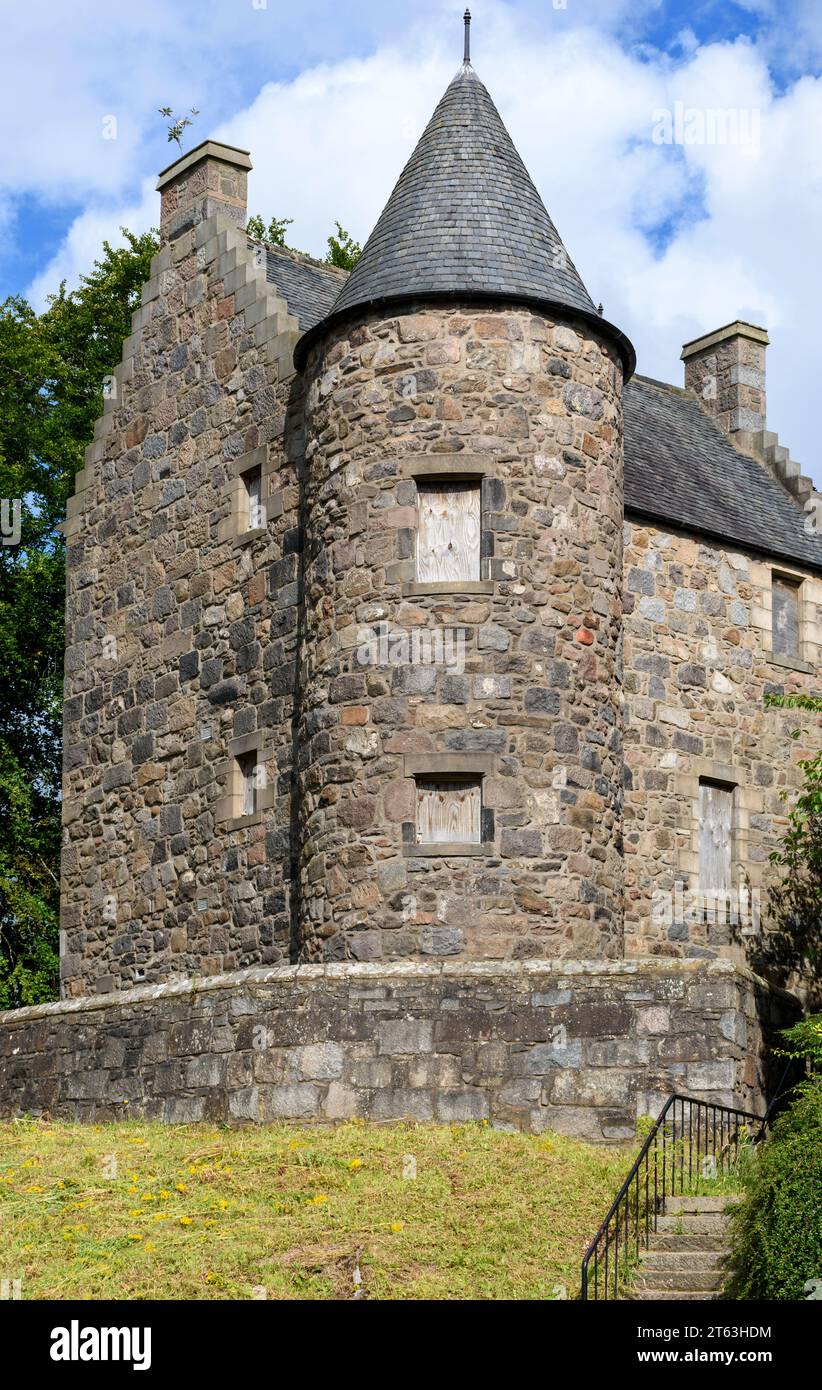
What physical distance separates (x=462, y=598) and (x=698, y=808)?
4823 mm

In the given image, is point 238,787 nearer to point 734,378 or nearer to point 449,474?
point 449,474

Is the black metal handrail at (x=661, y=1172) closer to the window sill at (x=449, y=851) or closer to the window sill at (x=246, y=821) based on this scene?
the window sill at (x=449, y=851)

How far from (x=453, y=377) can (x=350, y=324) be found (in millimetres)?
1294

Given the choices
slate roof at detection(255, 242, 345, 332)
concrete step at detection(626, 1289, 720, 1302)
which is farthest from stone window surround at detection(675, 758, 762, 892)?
concrete step at detection(626, 1289, 720, 1302)

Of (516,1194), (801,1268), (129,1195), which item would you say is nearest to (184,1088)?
(129,1195)

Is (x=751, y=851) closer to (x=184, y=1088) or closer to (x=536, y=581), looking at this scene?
(x=536, y=581)

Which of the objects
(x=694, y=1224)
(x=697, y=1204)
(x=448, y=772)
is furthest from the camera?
(x=448, y=772)

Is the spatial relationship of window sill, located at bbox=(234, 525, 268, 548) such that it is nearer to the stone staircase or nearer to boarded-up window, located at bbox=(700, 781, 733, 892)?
boarded-up window, located at bbox=(700, 781, 733, 892)

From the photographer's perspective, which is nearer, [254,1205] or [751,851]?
[254,1205]

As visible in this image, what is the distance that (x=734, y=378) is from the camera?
27406 millimetres

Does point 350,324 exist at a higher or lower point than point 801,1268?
higher

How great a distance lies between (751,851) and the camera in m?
22.3
